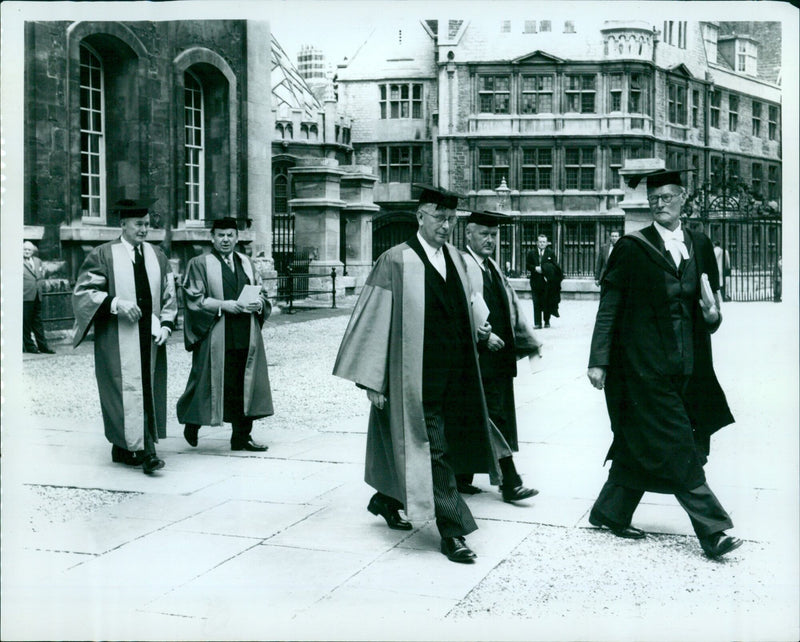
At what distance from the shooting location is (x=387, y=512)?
6.13 m

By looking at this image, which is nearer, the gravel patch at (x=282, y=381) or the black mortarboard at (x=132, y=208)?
the black mortarboard at (x=132, y=208)

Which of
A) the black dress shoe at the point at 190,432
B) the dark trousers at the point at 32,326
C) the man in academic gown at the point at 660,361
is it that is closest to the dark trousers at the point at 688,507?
the man in academic gown at the point at 660,361

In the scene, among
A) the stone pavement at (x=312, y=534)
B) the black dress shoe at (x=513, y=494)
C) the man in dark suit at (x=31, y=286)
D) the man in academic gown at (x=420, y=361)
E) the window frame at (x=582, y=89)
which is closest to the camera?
the stone pavement at (x=312, y=534)

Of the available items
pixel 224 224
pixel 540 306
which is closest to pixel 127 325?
pixel 224 224

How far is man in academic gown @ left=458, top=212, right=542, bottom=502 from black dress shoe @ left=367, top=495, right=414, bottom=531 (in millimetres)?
830

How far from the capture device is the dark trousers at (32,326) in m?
8.05

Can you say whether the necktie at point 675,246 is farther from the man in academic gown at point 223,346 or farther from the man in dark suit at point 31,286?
the man in dark suit at point 31,286

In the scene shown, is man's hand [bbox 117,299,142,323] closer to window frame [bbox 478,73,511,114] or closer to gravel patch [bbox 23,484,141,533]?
gravel patch [bbox 23,484,141,533]

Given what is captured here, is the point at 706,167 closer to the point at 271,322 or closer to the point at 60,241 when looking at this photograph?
the point at 271,322

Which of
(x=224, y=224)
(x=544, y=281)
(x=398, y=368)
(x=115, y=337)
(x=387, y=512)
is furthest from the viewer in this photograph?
(x=544, y=281)

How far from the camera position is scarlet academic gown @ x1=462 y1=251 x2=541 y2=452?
6762 mm

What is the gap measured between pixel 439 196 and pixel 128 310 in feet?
8.90

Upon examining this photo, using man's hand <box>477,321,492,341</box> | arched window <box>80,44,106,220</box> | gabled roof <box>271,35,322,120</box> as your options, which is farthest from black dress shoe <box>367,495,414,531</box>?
arched window <box>80,44,106,220</box>

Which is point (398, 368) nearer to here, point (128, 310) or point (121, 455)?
point (128, 310)
